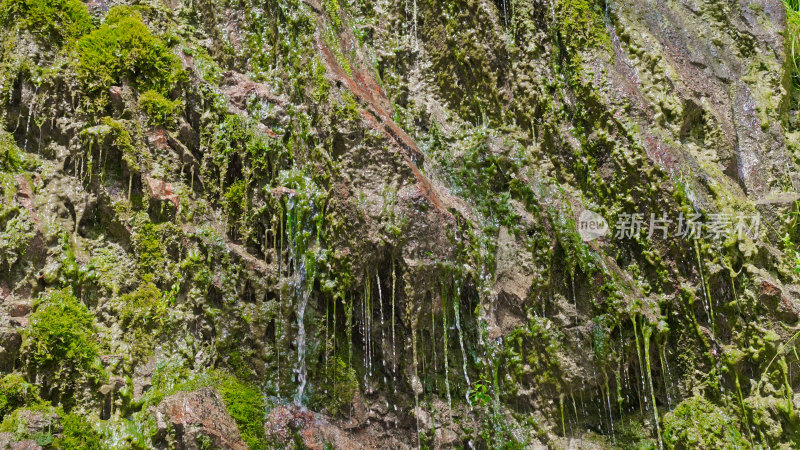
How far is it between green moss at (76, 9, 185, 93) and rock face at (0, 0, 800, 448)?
0.02 meters

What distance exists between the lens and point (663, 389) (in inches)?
188

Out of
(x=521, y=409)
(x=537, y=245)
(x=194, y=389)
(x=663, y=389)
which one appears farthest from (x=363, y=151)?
(x=663, y=389)

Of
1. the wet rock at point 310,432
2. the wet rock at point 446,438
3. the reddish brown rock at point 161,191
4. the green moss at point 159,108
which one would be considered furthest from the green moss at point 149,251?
the wet rock at point 446,438

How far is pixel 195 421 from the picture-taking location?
13.0 ft

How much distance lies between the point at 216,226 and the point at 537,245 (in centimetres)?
273

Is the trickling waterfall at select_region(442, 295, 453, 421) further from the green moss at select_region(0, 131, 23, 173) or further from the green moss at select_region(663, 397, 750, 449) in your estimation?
the green moss at select_region(0, 131, 23, 173)

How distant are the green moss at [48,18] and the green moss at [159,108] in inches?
32.1

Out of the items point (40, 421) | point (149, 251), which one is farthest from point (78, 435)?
point (149, 251)

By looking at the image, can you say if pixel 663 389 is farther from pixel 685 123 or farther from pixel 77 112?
pixel 77 112

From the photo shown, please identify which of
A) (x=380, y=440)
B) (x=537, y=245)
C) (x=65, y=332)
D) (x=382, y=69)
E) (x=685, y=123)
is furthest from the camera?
(x=382, y=69)

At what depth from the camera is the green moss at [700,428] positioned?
4.49m

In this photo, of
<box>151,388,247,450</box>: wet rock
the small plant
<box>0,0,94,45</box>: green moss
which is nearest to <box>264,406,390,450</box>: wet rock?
<box>151,388,247,450</box>: wet rock

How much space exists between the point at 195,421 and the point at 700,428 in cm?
Answer: 390

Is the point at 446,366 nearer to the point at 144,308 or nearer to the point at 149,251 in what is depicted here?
the point at 144,308
